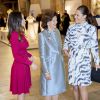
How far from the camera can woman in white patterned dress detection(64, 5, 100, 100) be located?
163 inches

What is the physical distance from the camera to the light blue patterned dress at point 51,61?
3941mm

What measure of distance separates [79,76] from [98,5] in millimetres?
18290

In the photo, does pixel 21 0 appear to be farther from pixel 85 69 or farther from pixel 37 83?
pixel 85 69

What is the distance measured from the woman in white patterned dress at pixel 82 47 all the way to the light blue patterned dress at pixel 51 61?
0.21m

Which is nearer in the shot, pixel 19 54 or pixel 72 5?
pixel 19 54

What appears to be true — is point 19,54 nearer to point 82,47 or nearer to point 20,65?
point 20,65

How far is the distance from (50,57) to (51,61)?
2.2 inches

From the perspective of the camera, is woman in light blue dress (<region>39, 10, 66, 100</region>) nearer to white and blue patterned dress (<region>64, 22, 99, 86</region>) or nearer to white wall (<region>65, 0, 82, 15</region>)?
white and blue patterned dress (<region>64, 22, 99, 86</region>)

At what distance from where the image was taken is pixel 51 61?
4.00 metres

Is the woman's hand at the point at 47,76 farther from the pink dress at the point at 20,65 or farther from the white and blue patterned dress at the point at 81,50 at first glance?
the white and blue patterned dress at the point at 81,50

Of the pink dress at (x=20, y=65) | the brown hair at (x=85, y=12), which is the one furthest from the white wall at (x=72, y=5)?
the pink dress at (x=20, y=65)

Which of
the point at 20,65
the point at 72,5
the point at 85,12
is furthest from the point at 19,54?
the point at 72,5

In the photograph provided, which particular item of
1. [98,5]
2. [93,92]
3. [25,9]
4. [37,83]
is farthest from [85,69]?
[25,9]

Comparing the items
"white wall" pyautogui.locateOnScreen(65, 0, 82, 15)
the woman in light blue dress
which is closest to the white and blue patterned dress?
the woman in light blue dress
